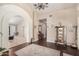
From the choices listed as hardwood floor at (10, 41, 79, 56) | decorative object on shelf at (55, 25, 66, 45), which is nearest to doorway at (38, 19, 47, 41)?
hardwood floor at (10, 41, 79, 56)

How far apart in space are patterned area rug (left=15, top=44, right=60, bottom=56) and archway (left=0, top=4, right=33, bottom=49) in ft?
0.51

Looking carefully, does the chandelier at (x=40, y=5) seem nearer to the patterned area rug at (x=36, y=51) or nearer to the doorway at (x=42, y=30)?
the doorway at (x=42, y=30)

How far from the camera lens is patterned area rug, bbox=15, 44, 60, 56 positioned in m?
1.78

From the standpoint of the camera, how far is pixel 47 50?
5.85 ft

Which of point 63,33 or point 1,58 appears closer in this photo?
point 63,33

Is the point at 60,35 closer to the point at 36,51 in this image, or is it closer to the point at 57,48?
the point at 57,48

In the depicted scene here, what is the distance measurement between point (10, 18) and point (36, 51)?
0.76 meters

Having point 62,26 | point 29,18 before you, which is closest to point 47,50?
point 62,26

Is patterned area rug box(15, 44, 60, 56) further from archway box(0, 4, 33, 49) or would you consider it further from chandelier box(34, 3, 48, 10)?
chandelier box(34, 3, 48, 10)

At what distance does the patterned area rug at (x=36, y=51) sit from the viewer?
1.78 metres

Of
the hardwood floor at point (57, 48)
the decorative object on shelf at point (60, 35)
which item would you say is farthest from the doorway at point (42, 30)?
the decorative object on shelf at point (60, 35)

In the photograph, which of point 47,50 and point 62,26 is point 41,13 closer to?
point 62,26

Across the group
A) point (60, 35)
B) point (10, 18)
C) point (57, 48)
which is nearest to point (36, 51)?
point (57, 48)

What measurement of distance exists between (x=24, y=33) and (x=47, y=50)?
521 mm
